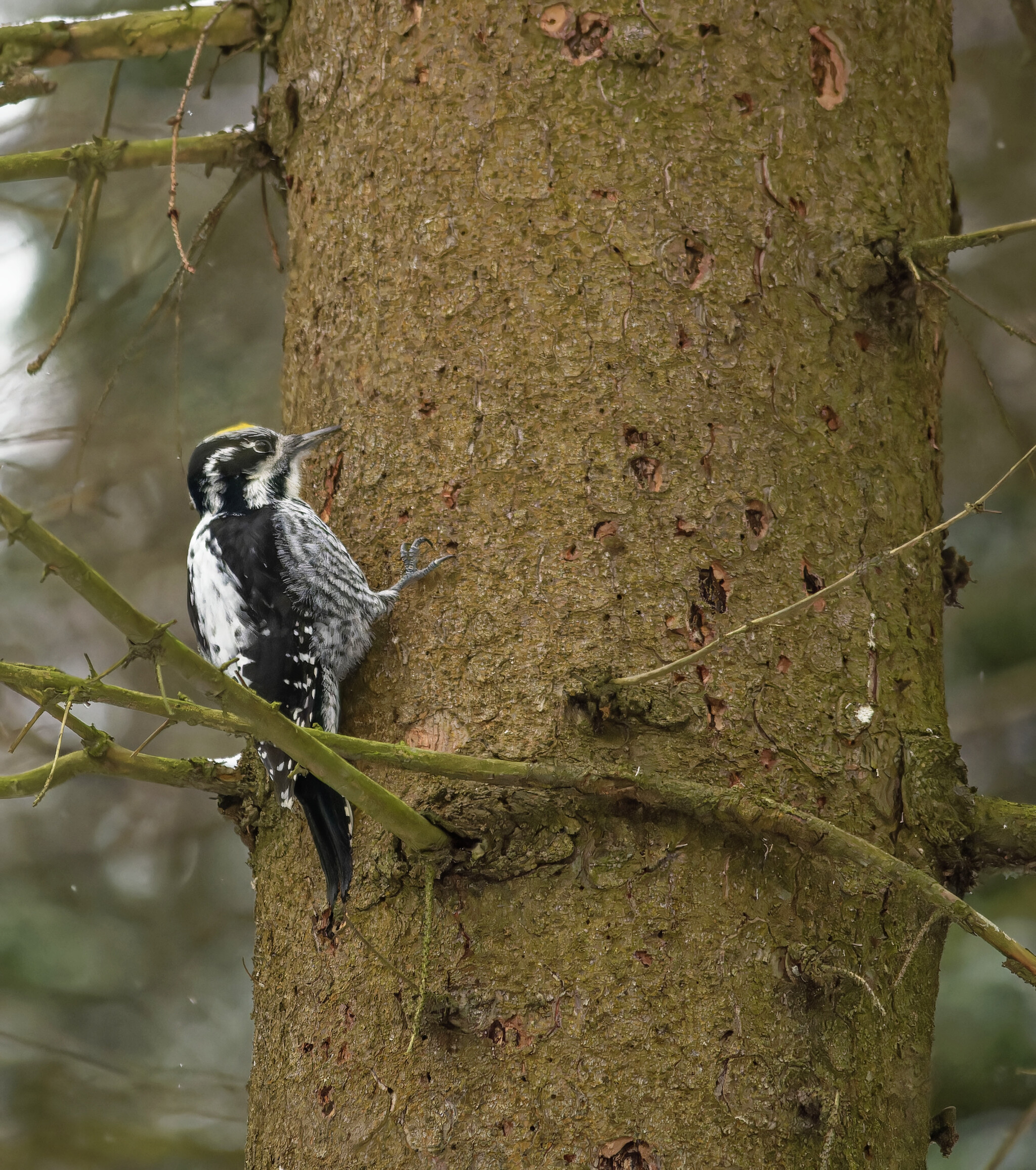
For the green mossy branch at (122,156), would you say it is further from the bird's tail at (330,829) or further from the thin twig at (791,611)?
the thin twig at (791,611)

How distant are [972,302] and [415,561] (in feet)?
3.62

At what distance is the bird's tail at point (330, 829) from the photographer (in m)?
2.18

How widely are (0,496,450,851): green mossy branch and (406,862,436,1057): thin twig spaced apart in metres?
0.14

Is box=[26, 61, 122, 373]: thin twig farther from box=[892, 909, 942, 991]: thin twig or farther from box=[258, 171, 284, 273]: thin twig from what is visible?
box=[892, 909, 942, 991]: thin twig

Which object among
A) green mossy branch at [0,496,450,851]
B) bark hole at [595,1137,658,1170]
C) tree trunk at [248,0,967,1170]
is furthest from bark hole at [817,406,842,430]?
bark hole at [595,1137,658,1170]

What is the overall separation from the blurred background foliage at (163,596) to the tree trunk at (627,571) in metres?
1.95

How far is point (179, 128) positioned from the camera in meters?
2.56

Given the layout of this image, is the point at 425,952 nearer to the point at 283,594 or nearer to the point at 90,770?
the point at 90,770

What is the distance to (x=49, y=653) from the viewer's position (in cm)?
559

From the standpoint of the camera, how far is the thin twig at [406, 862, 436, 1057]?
188cm

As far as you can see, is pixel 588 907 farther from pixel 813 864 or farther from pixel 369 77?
pixel 369 77

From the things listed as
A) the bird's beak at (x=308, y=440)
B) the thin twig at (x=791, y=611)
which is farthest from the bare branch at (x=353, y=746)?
the bird's beak at (x=308, y=440)

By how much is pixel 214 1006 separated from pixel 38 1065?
0.79 meters

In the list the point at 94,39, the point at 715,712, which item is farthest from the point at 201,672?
the point at 94,39
